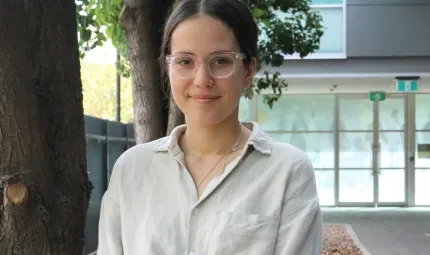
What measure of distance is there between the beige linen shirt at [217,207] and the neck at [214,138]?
59mm

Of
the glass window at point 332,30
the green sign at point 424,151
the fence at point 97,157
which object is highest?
the glass window at point 332,30

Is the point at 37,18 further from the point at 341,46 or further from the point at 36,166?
the point at 341,46

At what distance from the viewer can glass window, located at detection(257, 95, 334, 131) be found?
18641mm

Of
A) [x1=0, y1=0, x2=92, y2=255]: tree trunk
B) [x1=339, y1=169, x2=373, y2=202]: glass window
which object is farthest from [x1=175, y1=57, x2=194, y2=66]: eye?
[x1=339, y1=169, x2=373, y2=202]: glass window

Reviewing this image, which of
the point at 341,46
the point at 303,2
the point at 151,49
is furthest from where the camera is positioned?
the point at 341,46

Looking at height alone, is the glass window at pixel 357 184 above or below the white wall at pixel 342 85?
below

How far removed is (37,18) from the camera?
235 centimetres

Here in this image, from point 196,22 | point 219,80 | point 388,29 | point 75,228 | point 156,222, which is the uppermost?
point 388,29

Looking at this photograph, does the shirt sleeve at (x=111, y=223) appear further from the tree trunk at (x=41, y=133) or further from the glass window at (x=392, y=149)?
the glass window at (x=392, y=149)

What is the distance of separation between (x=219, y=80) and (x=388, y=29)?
47.6ft

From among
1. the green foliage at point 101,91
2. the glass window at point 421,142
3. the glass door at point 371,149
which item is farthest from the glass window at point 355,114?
the green foliage at point 101,91

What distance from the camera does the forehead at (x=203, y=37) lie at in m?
1.78

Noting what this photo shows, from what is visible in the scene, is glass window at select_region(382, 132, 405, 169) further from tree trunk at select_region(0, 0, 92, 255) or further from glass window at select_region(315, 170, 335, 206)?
tree trunk at select_region(0, 0, 92, 255)

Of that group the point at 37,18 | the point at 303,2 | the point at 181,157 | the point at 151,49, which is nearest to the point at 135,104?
the point at 151,49
